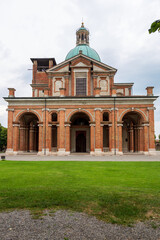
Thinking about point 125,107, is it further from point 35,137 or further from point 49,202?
point 49,202

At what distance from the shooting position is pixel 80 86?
31.2 m

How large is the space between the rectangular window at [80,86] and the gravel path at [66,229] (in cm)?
2742

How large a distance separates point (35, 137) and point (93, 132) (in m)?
11.6

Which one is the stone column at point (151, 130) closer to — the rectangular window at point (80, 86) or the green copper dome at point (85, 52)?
the rectangular window at point (80, 86)

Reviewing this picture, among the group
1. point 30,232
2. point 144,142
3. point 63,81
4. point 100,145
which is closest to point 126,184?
point 30,232

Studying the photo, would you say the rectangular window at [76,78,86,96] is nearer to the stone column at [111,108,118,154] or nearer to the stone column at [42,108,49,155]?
the stone column at [42,108,49,155]

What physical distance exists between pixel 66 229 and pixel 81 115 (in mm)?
27445

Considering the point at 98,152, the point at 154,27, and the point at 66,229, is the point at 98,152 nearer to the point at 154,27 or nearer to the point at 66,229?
the point at 66,229

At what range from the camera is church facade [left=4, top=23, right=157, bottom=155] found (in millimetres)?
26484

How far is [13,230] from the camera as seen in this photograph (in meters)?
3.86

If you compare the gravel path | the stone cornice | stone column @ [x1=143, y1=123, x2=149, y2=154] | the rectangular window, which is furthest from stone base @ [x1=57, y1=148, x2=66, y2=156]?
the gravel path

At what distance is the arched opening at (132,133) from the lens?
93.8 feet

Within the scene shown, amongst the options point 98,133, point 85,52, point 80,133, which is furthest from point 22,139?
point 85,52

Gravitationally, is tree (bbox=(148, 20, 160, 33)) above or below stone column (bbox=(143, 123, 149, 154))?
above
